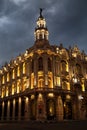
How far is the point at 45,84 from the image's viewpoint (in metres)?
55.2

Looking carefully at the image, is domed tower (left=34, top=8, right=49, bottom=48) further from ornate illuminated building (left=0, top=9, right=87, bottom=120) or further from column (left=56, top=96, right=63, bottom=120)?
column (left=56, top=96, right=63, bottom=120)

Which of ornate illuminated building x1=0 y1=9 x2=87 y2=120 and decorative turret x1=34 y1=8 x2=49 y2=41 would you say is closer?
ornate illuminated building x1=0 y1=9 x2=87 y2=120

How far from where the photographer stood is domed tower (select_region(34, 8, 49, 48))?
6164cm

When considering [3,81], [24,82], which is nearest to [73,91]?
[24,82]

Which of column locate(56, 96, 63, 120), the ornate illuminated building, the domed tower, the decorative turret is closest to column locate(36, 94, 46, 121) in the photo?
the ornate illuminated building

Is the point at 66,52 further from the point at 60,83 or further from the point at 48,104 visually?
the point at 48,104

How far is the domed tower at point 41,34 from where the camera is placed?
61.6 m

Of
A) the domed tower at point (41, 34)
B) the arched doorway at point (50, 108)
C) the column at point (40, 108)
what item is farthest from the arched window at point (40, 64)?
the arched doorway at point (50, 108)

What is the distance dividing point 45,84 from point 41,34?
17.8 metres

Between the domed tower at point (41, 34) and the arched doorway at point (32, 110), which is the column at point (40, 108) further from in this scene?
the domed tower at point (41, 34)

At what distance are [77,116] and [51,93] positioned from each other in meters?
11.2

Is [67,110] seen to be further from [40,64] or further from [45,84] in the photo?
[40,64]

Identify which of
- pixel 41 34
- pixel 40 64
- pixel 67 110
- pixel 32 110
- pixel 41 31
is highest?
pixel 41 31

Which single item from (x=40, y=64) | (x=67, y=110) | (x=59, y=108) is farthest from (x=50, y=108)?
(x=40, y=64)
